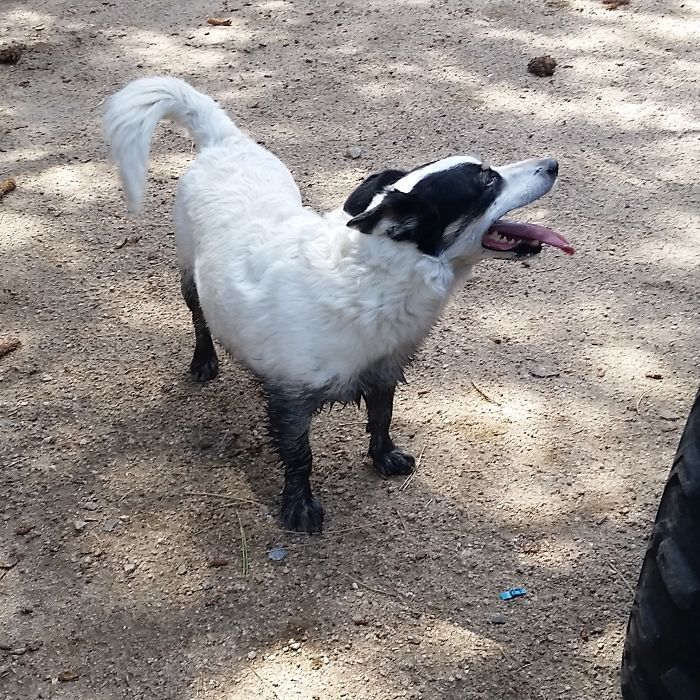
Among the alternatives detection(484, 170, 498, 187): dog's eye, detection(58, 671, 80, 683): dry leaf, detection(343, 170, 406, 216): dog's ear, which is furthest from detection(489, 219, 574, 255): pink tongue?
detection(58, 671, 80, 683): dry leaf

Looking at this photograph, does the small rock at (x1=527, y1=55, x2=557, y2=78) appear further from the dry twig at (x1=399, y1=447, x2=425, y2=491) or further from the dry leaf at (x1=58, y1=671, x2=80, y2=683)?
the dry leaf at (x1=58, y1=671, x2=80, y2=683)

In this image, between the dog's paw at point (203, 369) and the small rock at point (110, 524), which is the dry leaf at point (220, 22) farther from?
the small rock at point (110, 524)

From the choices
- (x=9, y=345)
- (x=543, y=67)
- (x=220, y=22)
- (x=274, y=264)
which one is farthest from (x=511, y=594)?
(x=220, y=22)

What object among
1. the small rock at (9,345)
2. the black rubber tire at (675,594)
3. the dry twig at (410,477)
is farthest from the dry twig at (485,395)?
the small rock at (9,345)

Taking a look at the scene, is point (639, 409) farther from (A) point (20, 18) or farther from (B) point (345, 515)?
(A) point (20, 18)

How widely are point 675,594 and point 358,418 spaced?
6.05ft

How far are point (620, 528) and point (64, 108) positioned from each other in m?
4.02

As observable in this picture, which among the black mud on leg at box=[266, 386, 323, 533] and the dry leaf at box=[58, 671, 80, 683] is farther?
the black mud on leg at box=[266, 386, 323, 533]

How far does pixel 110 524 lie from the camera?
119 inches

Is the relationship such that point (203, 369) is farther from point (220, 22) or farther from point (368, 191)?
point (220, 22)

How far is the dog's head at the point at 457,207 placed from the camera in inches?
Result: 98.7

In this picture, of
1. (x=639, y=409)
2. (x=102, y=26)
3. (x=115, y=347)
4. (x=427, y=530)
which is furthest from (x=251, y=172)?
(x=102, y=26)

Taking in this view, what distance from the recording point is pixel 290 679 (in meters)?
2.54

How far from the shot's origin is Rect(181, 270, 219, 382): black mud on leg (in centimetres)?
345
